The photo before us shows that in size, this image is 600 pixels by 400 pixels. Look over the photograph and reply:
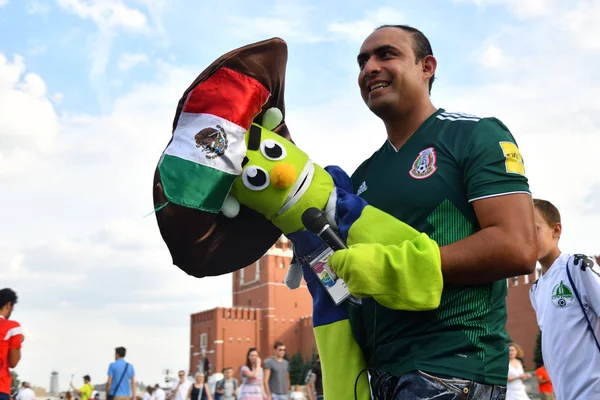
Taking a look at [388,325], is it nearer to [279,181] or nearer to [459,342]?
[459,342]

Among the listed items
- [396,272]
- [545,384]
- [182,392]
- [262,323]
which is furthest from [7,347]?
[262,323]

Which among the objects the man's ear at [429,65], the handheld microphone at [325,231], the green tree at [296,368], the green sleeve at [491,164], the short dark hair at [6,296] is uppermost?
the green tree at [296,368]

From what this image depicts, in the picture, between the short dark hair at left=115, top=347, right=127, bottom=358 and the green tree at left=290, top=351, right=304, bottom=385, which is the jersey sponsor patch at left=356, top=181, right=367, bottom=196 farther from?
the green tree at left=290, top=351, right=304, bottom=385

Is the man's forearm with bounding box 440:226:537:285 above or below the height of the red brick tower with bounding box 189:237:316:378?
below

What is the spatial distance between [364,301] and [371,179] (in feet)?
1.09

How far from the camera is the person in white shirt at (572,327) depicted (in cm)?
303

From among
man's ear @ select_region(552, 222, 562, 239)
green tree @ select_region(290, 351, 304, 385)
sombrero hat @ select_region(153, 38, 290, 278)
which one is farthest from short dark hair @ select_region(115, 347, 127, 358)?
green tree @ select_region(290, 351, 304, 385)

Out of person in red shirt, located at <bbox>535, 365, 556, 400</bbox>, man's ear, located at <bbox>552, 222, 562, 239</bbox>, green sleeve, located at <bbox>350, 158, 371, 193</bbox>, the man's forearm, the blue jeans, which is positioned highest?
man's ear, located at <bbox>552, 222, 562, 239</bbox>

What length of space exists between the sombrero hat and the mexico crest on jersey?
18.5 inches

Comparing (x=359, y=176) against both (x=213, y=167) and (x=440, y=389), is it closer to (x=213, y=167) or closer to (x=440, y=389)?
(x=213, y=167)

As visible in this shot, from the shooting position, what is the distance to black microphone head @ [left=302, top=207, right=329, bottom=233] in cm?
172

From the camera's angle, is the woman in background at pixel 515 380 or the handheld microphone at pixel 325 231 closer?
the handheld microphone at pixel 325 231

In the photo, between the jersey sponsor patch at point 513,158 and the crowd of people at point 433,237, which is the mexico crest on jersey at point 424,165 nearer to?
the crowd of people at point 433,237

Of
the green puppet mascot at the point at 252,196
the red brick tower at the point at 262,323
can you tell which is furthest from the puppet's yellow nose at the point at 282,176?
the red brick tower at the point at 262,323
